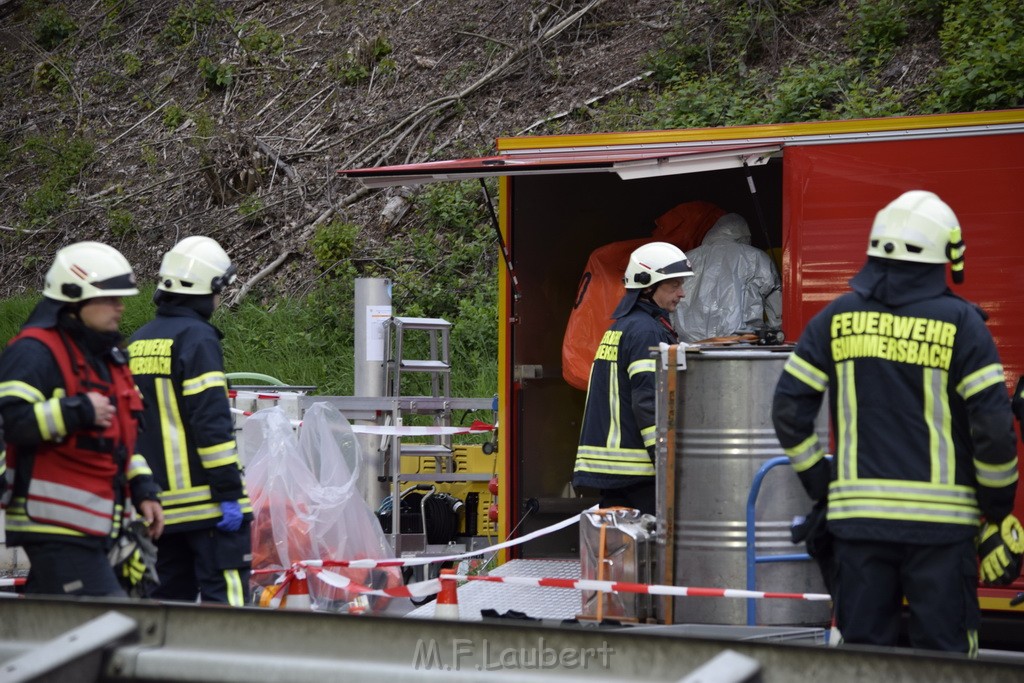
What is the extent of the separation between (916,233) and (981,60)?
26.0ft

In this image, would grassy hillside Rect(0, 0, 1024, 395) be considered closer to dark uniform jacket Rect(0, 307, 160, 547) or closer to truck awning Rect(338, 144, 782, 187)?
truck awning Rect(338, 144, 782, 187)

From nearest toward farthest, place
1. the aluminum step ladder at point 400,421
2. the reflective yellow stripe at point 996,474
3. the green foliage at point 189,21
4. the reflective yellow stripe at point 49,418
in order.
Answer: the reflective yellow stripe at point 996,474
the reflective yellow stripe at point 49,418
the aluminum step ladder at point 400,421
the green foliage at point 189,21

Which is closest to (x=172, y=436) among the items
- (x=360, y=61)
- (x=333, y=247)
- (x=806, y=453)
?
(x=806, y=453)

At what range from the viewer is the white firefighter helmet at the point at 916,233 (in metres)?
4.25

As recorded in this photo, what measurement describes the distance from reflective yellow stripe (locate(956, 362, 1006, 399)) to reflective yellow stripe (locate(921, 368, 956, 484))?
0.07 metres

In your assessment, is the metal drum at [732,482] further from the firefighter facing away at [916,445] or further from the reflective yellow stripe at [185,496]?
the reflective yellow stripe at [185,496]

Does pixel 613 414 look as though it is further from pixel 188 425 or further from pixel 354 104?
pixel 354 104

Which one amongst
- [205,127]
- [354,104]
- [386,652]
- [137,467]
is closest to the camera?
[386,652]

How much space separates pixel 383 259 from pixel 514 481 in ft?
23.8

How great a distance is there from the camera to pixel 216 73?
18234 mm

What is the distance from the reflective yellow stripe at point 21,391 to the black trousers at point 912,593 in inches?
110

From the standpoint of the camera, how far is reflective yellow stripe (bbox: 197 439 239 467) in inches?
205

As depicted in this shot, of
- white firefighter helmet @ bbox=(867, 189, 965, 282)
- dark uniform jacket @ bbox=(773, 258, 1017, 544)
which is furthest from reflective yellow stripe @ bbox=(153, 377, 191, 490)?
white firefighter helmet @ bbox=(867, 189, 965, 282)

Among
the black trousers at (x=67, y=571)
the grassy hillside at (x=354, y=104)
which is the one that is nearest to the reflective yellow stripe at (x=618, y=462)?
the black trousers at (x=67, y=571)
